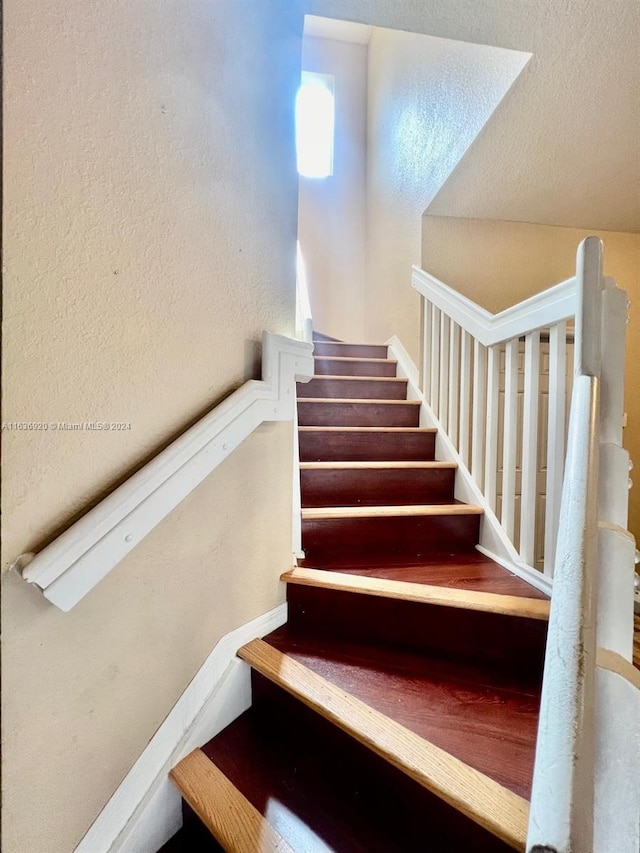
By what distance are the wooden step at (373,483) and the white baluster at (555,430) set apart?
1.95 feet

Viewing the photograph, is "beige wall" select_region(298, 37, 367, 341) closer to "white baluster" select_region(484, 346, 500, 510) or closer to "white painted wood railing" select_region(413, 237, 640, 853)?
"white baluster" select_region(484, 346, 500, 510)

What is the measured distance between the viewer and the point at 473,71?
1.75 m

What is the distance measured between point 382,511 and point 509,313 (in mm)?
828

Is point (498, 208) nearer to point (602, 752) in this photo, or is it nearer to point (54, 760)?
point (602, 752)

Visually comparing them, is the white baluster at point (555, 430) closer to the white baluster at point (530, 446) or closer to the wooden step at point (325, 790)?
the white baluster at point (530, 446)

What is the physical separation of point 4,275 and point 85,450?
0.29 m

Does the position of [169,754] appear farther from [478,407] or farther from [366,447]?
[478,407]

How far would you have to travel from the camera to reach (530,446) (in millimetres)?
1250

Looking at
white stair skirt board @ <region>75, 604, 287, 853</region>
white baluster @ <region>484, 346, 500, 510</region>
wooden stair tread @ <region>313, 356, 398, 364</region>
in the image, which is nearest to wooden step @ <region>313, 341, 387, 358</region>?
wooden stair tread @ <region>313, 356, 398, 364</region>

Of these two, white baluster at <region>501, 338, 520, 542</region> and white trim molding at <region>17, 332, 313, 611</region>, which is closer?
white trim molding at <region>17, 332, 313, 611</region>

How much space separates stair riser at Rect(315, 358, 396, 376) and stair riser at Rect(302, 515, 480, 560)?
1240mm

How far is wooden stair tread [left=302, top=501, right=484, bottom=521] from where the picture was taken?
141 centimetres

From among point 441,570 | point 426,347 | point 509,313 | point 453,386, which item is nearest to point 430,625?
point 441,570

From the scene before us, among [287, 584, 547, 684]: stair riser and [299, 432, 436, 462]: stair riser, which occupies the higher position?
[299, 432, 436, 462]: stair riser
